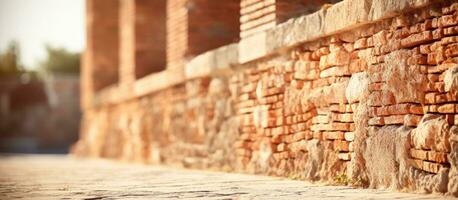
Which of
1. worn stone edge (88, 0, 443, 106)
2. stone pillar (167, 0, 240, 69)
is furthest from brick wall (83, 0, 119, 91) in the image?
stone pillar (167, 0, 240, 69)

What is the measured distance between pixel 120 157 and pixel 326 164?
6.57 meters

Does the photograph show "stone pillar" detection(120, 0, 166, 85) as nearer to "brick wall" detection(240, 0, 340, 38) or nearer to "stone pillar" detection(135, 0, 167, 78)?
"stone pillar" detection(135, 0, 167, 78)

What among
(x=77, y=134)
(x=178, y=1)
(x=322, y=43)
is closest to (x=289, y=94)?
(x=322, y=43)

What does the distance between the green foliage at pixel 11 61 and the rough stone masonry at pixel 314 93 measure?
974 inches

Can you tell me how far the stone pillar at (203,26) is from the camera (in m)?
7.52

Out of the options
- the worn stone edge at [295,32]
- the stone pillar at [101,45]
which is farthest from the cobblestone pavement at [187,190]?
the stone pillar at [101,45]

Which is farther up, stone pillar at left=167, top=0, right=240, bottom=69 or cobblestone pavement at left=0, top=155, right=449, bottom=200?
stone pillar at left=167, top=0, right=240, bottom=69

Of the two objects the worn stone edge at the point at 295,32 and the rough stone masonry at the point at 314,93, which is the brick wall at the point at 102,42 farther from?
the worn stone edge at the point at 295,32

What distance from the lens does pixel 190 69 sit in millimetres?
7180

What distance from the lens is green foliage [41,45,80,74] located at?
114ft

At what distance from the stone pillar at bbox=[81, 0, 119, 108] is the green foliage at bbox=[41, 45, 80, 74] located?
2240 cm

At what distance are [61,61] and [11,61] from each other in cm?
294

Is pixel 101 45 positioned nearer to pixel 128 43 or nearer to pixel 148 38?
pixel 128 43

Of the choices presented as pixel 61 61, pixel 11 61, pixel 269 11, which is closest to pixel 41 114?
pixel 11 61
